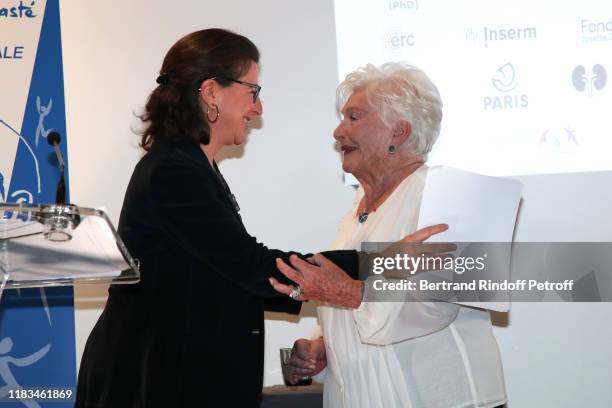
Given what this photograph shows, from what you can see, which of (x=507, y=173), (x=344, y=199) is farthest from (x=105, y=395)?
(x=507, y=173)

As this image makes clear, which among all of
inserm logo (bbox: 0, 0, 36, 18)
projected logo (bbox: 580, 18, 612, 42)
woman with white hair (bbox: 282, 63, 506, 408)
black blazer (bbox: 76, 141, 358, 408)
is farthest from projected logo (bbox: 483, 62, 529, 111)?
inserm logo (bbox: 0, 0, 36, 18)

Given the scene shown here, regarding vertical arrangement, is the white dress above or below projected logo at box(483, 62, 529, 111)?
below

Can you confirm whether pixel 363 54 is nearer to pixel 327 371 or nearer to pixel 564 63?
pixel 564 63

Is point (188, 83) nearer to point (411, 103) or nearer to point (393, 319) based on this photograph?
point (411, 103)

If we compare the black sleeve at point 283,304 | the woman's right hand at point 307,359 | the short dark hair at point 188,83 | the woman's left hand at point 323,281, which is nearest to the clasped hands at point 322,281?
the woman's left hand at point 323,281

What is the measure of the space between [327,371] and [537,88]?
1.79 m

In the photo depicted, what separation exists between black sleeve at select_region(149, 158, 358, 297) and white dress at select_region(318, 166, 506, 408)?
1.23 feet

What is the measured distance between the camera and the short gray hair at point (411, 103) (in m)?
2.61

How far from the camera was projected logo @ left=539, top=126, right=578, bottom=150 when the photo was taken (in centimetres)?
359

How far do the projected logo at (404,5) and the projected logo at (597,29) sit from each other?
0.75 metres

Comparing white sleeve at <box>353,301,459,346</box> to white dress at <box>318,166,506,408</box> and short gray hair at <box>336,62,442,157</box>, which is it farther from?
short gray hair at <box>336,62,442,157</box>

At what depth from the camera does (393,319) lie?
7.55 ft

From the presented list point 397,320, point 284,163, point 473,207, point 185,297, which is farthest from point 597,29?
point 185,297

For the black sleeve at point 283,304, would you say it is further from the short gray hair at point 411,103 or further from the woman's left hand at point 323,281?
the short gray hair at point 411,103
